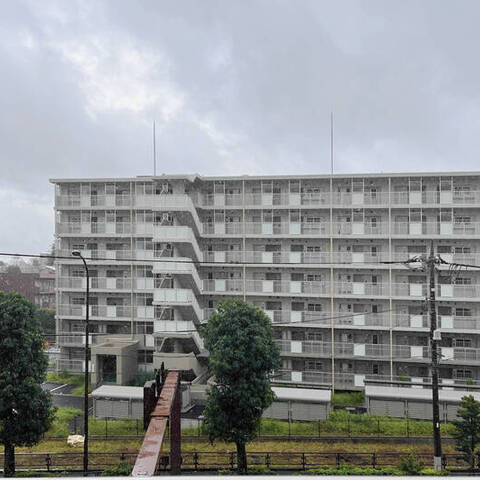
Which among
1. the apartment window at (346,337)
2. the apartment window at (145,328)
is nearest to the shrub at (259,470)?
the apartment window at (346,337)

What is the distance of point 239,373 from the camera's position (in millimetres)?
15812

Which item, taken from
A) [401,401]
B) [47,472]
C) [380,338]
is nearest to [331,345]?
[380,338]

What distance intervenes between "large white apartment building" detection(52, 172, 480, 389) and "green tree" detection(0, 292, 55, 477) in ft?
32.3

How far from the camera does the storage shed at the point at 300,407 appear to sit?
68.4 feet

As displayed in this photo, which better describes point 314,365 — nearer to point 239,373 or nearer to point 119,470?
point 239,373

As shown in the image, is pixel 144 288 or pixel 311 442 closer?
pixel 311 442

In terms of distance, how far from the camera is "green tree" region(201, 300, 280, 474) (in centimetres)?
1512

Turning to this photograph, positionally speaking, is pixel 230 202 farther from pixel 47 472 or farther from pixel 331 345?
pixel 47 472

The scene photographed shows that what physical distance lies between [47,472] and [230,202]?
19.3 meters

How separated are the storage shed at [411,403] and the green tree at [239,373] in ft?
27.3

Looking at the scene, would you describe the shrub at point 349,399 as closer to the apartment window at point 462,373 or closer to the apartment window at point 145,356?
the apartment window at point 462,373

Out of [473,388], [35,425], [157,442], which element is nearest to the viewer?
[157,442]

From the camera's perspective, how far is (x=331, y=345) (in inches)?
1057

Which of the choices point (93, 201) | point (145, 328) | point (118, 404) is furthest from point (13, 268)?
point (118, 404)
